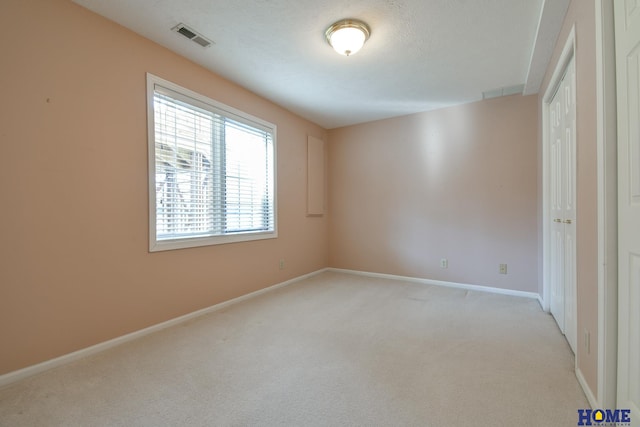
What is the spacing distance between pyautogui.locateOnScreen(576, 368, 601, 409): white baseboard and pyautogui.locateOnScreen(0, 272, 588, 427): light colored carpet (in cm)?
4

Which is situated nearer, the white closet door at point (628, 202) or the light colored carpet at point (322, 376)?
the white closet door at point (628, 202)

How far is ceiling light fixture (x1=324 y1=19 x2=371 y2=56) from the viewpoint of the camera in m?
2.21

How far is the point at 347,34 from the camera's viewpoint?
7.36 feet

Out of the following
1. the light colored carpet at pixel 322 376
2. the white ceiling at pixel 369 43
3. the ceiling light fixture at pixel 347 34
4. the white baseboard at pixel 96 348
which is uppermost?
the white ceiling at pixel 369 43

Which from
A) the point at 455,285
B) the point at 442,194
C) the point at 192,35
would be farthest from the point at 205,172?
the point at 455,285

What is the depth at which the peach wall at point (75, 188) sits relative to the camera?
1772 mm

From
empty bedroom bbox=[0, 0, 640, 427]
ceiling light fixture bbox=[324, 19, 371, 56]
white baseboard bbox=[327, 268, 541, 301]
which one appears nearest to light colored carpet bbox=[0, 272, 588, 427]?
empty bedroom bbox=[0, 0, 640, 427]

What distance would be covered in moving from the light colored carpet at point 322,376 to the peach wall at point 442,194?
3.54ft

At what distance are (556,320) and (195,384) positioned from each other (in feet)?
10.4

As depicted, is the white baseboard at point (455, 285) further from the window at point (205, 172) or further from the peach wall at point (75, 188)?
the peach wall at point (75, 188)

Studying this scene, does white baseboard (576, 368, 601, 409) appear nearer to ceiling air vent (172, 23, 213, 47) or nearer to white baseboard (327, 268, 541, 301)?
white baseboard (327, 268, 541, 301)

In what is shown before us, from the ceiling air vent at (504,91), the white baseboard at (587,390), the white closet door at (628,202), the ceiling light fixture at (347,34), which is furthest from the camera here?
the ceiling air vent at (504,91)

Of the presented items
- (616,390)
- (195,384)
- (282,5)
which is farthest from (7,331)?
(616,390)

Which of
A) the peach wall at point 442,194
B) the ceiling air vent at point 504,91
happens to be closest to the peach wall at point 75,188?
the peach wall at point 442,194
